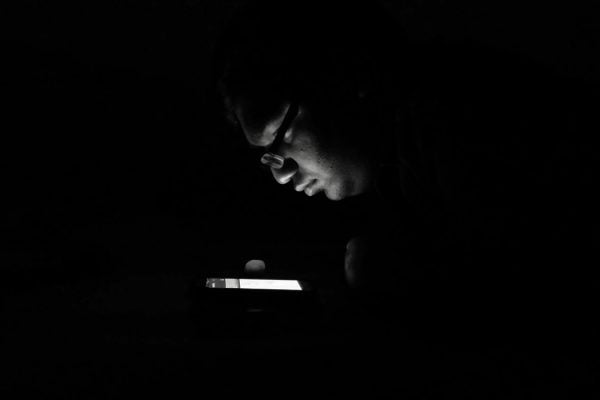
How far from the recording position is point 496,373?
0.65 meters

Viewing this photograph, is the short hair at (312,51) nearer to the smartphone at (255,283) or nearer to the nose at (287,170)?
the nose at (287,170)

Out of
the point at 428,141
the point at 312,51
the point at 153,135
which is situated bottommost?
the point at 428,141

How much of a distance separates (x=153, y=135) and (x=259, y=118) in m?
0.78

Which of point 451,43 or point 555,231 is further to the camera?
point 451,43

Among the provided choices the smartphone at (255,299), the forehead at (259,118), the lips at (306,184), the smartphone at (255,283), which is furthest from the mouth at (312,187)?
the smartphone at (255,299)

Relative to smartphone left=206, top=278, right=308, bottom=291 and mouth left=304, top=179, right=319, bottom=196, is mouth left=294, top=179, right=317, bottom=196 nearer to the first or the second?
mouth left=304, top=179, right=319, bottom=196

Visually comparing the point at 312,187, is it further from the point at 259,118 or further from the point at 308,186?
the point at 259,118

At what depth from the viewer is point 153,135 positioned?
176cm

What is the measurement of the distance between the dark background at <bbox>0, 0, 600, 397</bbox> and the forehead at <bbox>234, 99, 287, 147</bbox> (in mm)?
465

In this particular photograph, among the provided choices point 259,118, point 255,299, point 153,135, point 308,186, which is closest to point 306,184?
point 308,186

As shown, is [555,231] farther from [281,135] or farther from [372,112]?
[281,135]

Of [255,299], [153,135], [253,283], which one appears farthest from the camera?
[153,135]

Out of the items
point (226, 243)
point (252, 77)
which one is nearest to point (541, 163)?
point (252, 77)

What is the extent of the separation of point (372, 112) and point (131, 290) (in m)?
0.65
